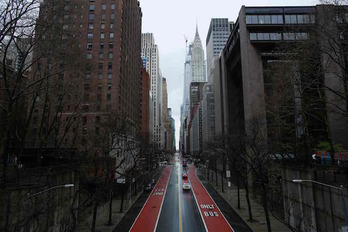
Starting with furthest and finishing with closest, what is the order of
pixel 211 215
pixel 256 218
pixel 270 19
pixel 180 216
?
pixel 270 19, pixel 211 215, pixel 180 216, pixel 256 218

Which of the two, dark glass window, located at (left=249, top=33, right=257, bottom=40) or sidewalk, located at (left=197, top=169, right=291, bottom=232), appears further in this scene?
dark glass window, located at (left=249, top=33, right=257, bottom=40)

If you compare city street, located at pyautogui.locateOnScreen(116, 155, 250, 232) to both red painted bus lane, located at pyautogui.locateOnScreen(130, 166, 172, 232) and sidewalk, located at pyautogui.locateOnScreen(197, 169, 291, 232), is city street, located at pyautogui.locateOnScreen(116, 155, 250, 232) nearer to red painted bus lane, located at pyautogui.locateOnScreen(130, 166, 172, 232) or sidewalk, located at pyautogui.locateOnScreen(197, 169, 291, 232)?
red painted bus lane, located at pyautogui.locateOnScreen(130, 166, 172, 232)

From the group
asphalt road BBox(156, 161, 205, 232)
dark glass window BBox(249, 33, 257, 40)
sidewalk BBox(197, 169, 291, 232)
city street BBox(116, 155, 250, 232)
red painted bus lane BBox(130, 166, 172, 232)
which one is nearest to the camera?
sidewalk BBox(197, 169, 291, 232)

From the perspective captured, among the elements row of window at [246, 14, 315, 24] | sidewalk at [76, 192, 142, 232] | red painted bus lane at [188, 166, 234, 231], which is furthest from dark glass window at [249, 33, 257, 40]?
sidewalk at [76, 192, 142, 232]

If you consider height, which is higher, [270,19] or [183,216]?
[270,19]

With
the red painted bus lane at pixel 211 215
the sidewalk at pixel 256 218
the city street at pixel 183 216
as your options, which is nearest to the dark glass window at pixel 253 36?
the sidewalk at pixel 256 218

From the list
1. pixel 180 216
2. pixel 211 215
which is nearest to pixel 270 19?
pixel 211 215

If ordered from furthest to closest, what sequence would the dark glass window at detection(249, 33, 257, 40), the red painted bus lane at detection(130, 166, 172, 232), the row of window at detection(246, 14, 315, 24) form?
the dark glass window at detection(249, 33, 257, 40) < the row of window at detection(246, 14, 315, 24) < the red painted bus lane at detection(130, 166, 172, 232)

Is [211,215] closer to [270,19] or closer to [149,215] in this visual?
[149,215]

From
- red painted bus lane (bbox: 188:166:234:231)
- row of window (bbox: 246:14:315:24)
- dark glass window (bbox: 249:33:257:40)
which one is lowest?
red painted bus lane (bbox: 188:166:234:231)

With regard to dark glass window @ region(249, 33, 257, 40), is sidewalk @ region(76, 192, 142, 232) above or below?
below

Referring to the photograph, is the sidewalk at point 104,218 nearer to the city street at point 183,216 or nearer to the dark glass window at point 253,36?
the city street at point 183,216

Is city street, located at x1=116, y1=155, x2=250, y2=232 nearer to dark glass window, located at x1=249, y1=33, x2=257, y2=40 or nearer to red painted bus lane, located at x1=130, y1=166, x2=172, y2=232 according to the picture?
red painted bus lane, located at x1=130, y1=166, x2=172, y2=232

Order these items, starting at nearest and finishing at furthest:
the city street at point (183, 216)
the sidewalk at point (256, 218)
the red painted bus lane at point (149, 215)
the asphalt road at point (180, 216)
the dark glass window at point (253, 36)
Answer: the sidewalk at point (256, 218), the asphalt road at point (180, 216), the city street at point (183, 216), the red painted bus lane at point (149, 215), the dark glass window at point (253, 36)
